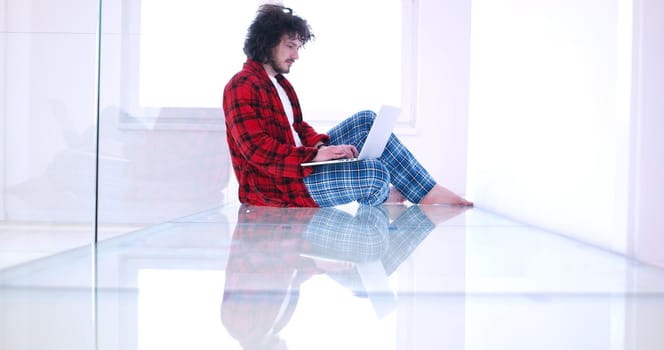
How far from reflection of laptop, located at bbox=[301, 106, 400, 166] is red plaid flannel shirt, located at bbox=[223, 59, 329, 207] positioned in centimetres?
8

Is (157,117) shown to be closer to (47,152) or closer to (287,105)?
(287,105)

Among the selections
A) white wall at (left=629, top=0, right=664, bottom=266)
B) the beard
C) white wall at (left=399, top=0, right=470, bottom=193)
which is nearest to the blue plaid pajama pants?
the beard

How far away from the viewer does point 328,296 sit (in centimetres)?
74

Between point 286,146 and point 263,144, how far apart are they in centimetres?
8

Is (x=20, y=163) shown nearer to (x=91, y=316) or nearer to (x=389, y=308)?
(x=91, y=316)

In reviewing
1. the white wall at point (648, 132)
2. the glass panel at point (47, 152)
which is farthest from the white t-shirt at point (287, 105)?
the white wall at point (648, 132)

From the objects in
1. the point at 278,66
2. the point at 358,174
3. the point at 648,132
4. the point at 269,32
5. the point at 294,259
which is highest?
the point at 269,32

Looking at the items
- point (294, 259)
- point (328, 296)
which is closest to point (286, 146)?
point (294, 259)

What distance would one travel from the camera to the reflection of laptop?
2.05 meters

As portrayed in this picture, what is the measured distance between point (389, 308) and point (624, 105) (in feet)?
2.73

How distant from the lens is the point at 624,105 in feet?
4.15

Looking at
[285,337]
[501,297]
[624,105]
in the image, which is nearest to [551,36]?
[624,105]

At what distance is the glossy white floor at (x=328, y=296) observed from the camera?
560 millimetres

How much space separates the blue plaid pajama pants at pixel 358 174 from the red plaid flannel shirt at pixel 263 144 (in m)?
0.06
